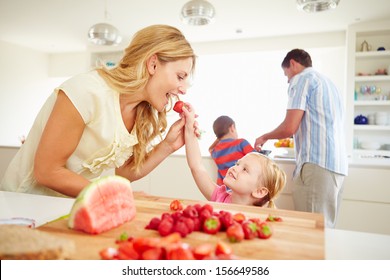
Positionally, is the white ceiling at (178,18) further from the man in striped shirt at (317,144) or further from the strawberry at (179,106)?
the strawberry at (179,106)

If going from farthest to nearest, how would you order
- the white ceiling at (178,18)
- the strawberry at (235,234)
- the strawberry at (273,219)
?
the white ceiling at (178,18), the strawberry at (273,219), the strawberry at (235,234)

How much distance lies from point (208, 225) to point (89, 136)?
2.18 ft

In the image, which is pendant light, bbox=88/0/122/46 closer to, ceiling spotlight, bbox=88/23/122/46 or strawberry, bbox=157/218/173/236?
ceiling spotlight, bbox=88/23/122/46

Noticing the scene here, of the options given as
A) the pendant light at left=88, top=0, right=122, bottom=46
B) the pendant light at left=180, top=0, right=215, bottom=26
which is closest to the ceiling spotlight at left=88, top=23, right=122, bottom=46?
the pendant light at left=88, top=0, right=122, bottom=46

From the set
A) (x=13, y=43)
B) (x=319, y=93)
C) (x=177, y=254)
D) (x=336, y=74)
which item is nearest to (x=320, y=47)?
(x=336, y=74)

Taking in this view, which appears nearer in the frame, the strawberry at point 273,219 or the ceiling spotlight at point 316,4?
the strawberry at point 273,219

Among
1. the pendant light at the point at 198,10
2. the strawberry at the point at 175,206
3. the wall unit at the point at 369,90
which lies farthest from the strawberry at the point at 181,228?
the wall unit at the point at 369,90

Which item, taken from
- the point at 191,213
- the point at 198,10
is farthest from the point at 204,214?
the point at 198,10

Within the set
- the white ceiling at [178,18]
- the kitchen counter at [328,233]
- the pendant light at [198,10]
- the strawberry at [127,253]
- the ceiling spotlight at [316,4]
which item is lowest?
the kitchen counter at [328,233]

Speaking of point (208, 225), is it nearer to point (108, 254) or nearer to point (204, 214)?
point (204, 214)

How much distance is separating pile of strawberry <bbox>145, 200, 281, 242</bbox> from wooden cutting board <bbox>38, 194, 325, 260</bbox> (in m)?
0.01

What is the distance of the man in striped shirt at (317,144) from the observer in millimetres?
2379

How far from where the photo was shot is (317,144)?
242 cm

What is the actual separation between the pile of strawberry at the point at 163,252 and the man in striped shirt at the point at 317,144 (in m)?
1.88
